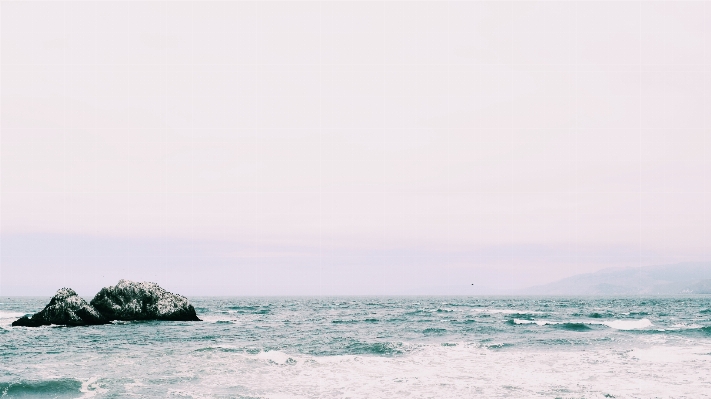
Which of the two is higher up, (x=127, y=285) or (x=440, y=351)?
(x=127, y=285)

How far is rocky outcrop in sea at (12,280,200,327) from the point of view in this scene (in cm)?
4694

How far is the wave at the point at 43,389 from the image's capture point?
20281mm

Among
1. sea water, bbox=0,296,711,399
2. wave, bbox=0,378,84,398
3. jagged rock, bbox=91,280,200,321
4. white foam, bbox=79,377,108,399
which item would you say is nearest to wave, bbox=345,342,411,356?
sea water, bbox=0,296,711,399

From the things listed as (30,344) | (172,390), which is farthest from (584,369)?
(30,344)

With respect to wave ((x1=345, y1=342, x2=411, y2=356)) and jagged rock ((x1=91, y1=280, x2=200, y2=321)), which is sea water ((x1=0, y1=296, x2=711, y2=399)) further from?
jagged rock ((x1=91, y1=280, x2=200, y2=321))

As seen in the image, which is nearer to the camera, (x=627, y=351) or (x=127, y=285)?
(x=627, y=351)

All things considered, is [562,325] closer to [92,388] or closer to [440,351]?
[440,351]

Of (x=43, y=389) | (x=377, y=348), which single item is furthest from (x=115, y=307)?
(x=43, y=389)

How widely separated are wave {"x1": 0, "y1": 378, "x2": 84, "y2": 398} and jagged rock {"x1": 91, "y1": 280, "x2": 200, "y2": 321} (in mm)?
30165

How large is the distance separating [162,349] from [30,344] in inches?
371

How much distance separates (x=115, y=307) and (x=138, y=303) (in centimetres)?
202

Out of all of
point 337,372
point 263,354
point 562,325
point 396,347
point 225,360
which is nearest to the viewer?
point 337,372

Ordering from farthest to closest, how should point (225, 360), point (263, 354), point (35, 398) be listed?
point (263, 354) < point (225, 360) < point (35, 398)

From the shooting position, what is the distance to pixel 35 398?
65.6 ft
